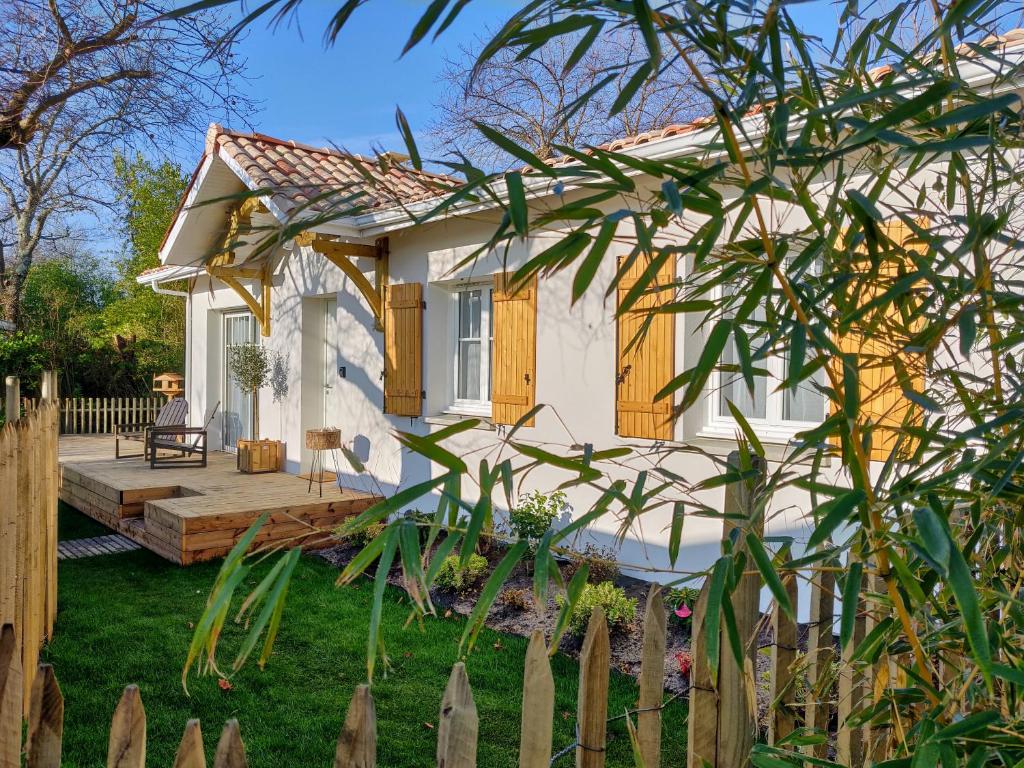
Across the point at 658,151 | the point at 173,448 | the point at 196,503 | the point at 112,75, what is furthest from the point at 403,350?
the point at 112,75

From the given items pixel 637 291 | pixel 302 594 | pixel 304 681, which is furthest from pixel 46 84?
pixel 637 291

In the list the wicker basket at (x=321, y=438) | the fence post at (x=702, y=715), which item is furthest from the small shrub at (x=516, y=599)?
the fence post at (x=702, y=715)

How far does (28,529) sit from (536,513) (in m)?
3.48

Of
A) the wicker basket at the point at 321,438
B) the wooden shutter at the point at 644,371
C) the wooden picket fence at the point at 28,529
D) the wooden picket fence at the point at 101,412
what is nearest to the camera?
the wooden picket fence at the point at 28,529

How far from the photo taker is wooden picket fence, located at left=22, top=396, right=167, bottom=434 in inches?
675

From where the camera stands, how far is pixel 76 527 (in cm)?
864

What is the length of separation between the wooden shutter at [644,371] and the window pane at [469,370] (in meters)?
1.98

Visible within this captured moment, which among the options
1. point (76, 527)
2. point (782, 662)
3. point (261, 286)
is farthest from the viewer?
point (261, 286)

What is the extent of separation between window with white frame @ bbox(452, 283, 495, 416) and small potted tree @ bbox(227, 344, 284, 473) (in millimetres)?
3206

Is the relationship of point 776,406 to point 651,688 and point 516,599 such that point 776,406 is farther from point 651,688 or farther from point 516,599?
point 651,688

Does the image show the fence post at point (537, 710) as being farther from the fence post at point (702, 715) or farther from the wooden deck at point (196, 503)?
the wooden deck at point (196, 503)

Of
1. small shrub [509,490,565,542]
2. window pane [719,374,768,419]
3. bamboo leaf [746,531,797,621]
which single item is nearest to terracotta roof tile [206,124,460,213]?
small shrub [509,490,565,542]

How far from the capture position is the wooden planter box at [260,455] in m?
9.84

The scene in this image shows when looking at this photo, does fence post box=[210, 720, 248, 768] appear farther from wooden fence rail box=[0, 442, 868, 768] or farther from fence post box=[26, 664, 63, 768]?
fence post box=[26, 664, 63, 768]
